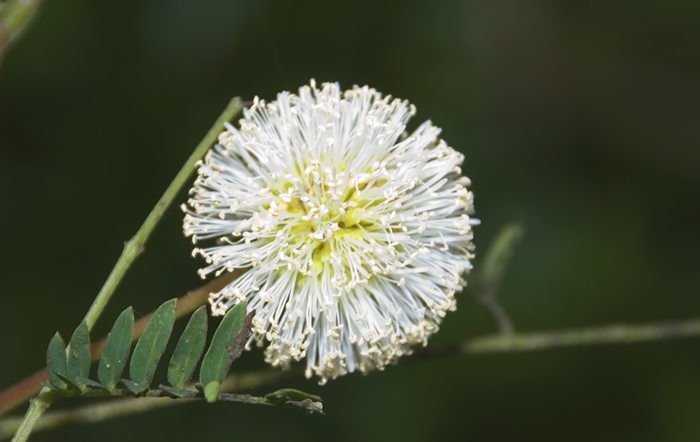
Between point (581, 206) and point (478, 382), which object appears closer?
point (478, 382)

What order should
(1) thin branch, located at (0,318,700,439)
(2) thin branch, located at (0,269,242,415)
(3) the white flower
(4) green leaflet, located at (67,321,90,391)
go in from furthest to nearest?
(1) thin branch, located at (0,318,700,439) < (3) the white flower < (2) thin branch, located at (0,269,242,415) < (4) green leaflet, located at (67,321,90,391)

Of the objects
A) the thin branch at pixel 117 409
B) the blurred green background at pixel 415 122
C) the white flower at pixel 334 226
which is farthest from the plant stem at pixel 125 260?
the blurred green background at pixel 415 122

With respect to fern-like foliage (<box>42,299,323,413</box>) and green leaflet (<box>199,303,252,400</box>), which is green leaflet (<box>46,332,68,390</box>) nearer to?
fern-like foliage (<box>42,299,323,413</box>)

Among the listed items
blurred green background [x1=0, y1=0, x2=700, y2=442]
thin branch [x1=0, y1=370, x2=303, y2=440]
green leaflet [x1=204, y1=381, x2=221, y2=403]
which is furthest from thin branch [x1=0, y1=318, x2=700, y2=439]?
blurred green background [x1=0, y1=0, x2=700, y2=442]

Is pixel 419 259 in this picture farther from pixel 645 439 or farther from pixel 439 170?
pixel 645 439

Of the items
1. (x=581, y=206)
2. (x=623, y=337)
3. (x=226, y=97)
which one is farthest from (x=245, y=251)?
(x=581, y=206)

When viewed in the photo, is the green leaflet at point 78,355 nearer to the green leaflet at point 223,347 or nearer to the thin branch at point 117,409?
the green leaflet at point 223,347
